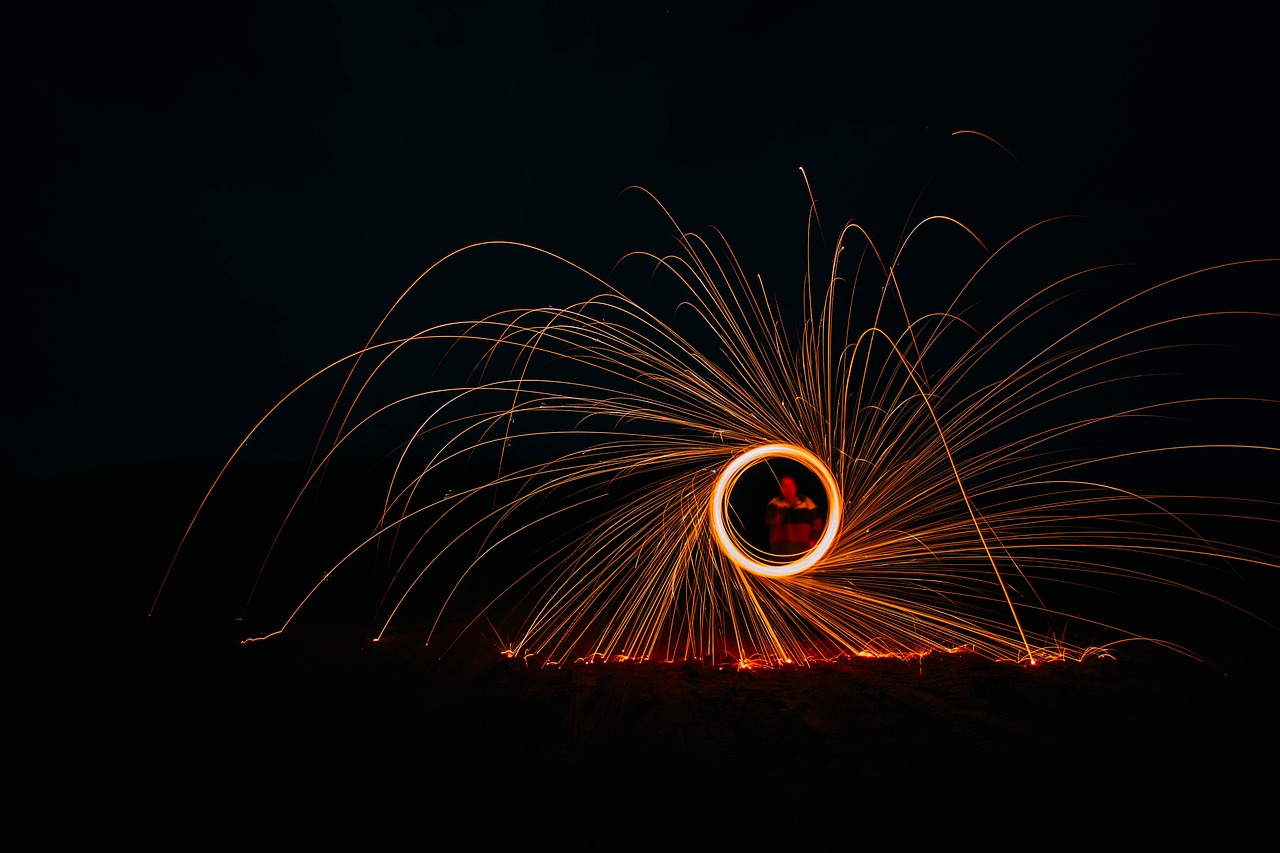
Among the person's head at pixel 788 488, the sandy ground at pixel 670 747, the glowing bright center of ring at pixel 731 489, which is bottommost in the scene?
the sandy ground at pixel 670 747

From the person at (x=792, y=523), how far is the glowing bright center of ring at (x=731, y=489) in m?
1.08

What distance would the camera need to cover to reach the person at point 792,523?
257 inches

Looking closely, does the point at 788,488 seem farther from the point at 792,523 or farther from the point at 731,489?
the point at 731,489

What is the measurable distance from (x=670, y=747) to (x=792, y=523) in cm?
324

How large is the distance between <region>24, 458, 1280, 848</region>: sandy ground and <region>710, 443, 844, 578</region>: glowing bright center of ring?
771 millimetres

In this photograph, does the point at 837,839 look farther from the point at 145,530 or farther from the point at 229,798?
the point at 145,530

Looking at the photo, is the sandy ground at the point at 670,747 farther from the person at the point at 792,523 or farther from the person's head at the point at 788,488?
the person's head at the point at 788,488

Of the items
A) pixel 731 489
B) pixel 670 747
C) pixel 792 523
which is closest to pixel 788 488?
pixel 792 523

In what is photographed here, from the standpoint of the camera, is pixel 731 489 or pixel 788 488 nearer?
pixel 731 489

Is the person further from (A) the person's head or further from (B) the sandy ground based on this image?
(B) the sandy ground

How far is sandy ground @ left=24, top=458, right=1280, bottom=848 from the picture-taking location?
9.63 ft

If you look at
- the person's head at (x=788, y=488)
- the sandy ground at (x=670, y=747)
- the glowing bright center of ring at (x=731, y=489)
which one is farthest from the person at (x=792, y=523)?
the sandy ground at (x=670, y=747)

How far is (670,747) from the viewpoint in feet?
12.1

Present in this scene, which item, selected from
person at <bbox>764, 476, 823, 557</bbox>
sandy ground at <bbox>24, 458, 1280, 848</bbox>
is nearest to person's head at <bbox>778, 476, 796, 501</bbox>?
person at <bbox>764, 476, 823, 557</bbox>
